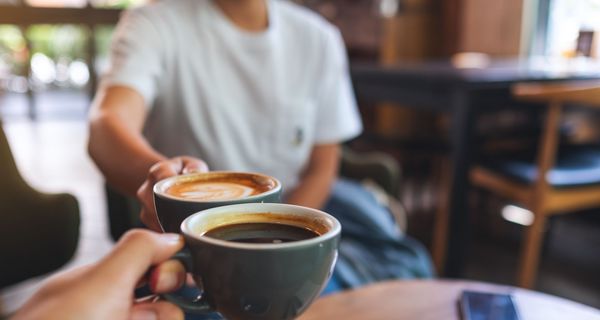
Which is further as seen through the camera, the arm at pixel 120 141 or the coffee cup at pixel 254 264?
the arm at pixel 120 141

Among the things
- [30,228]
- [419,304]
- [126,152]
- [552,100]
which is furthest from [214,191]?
[552,100]

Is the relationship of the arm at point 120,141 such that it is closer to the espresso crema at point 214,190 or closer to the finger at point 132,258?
the espresso crema at point 214,190

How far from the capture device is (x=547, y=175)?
1.86 m

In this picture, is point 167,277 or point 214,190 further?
point 214,190

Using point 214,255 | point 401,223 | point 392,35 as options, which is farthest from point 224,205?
point 392,35

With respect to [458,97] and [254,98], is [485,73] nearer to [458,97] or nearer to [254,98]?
[458,97]

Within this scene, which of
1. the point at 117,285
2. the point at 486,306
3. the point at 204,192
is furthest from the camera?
the point at 486,306

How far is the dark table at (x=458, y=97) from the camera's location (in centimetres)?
197

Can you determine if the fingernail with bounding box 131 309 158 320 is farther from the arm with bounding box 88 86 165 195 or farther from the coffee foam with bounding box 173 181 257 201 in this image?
the arm with bounding box 88 86 165 195

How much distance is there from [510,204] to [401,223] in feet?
5.56

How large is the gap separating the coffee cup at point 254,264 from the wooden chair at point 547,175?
1589mm

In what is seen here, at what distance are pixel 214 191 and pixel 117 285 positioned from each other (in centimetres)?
18

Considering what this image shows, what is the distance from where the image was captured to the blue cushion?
192 cm

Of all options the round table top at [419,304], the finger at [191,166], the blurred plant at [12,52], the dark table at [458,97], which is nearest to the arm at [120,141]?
the finger at [191,166]
